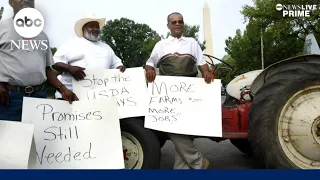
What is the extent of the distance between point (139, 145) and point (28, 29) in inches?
50.2

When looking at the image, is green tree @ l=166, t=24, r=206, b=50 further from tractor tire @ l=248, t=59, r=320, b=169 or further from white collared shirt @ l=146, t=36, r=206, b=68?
tractor tire @ l=248, t=59, r=320, b=169

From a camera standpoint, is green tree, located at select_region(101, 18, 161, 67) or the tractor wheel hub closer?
green tree, located at select_region(101, 18, 161, 67)

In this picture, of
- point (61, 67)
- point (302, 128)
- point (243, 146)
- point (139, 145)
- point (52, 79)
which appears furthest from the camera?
point (243, 146)

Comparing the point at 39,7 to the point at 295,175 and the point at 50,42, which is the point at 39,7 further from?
the point at 295,175

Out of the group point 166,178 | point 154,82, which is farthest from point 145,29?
point 166,178

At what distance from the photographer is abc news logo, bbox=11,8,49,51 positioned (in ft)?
8.32

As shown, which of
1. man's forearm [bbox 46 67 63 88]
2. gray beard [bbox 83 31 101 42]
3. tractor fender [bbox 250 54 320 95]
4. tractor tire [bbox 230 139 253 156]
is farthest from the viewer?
tractor tire [bbox 230 139 253 156]

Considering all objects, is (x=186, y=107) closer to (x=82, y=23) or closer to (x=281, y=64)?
(x=281, y=64)

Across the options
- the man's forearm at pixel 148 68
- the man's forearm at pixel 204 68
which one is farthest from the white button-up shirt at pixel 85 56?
the man's forearm at pixel 204 68

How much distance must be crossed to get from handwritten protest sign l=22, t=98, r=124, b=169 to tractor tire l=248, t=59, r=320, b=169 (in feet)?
3.66

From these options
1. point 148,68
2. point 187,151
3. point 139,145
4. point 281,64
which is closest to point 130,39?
point 148,68

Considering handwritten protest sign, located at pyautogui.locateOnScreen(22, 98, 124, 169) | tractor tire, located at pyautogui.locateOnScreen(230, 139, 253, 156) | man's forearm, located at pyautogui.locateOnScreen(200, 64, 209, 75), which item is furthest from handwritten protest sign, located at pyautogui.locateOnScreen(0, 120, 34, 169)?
tractor tire, located at pyautogui.locateOnScreen(230, 139, 253, 156)

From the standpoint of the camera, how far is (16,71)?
2.63 m

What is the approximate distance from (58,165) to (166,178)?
114cm
